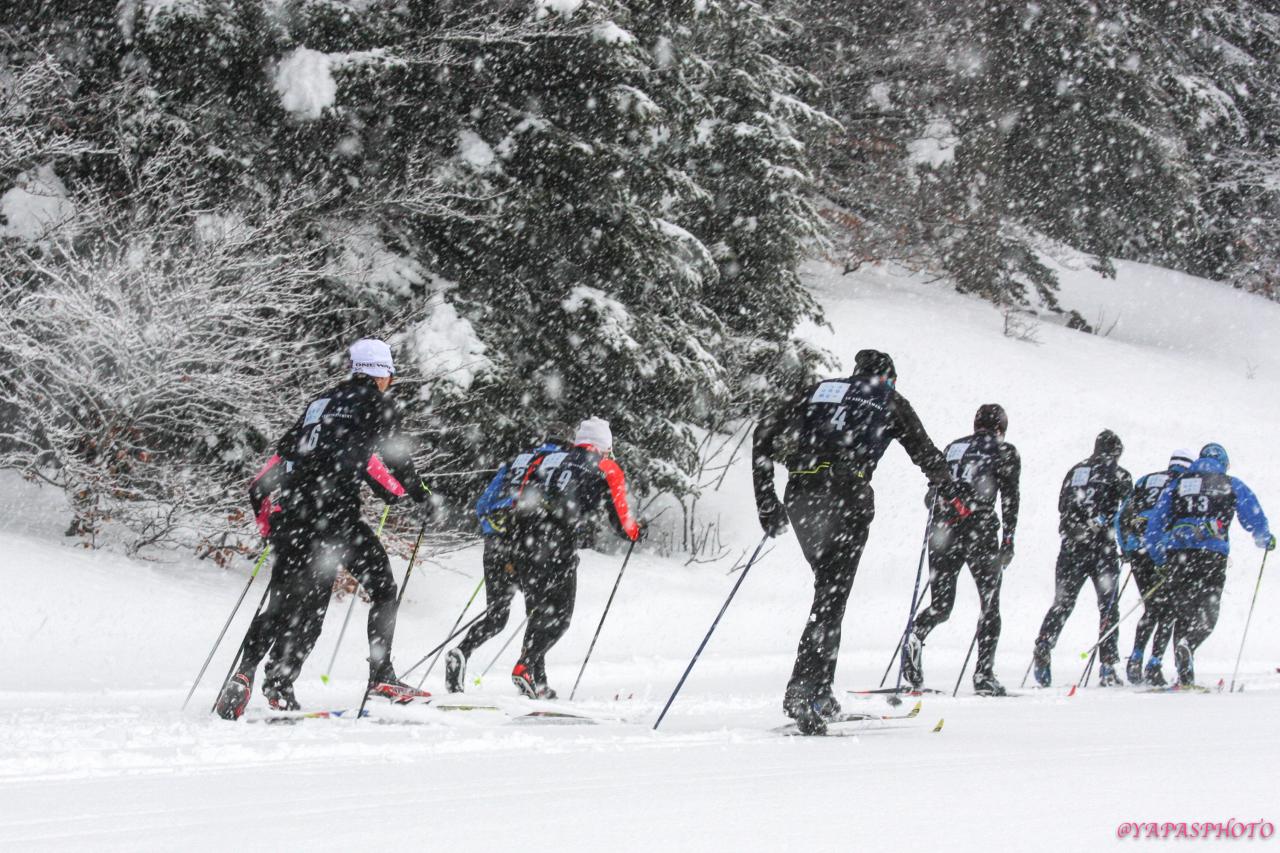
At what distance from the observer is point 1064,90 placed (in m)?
23.5

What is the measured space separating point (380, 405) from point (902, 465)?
13619mm

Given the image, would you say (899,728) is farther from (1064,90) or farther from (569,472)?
(1064,90)

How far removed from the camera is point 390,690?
6625 millimetres

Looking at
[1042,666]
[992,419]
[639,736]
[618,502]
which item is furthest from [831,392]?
[1042,666]

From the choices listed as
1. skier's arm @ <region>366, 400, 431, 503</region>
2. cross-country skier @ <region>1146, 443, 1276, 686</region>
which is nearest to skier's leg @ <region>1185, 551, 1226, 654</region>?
cross-country skier @ <region>1146, 443, 1276, 686</region>

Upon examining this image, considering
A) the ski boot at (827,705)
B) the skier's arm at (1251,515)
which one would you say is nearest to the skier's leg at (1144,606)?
the skier's arm at (1251,515)

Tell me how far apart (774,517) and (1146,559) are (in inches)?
220

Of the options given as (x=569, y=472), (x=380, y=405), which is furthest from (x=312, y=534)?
(x=569, y=472)

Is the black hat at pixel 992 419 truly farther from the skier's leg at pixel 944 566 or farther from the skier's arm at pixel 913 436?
the skier's arm at pixel 913 436

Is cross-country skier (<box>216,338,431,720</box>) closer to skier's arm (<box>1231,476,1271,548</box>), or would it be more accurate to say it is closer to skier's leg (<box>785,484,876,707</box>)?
skier's leg (<box>785,484,876,707</box>)

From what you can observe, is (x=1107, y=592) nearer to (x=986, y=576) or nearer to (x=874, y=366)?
(x=986, y=576)

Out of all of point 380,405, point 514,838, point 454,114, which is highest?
point 454,114

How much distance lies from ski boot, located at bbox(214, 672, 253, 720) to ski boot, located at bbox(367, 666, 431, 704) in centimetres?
75

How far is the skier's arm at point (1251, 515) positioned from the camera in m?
9.85
